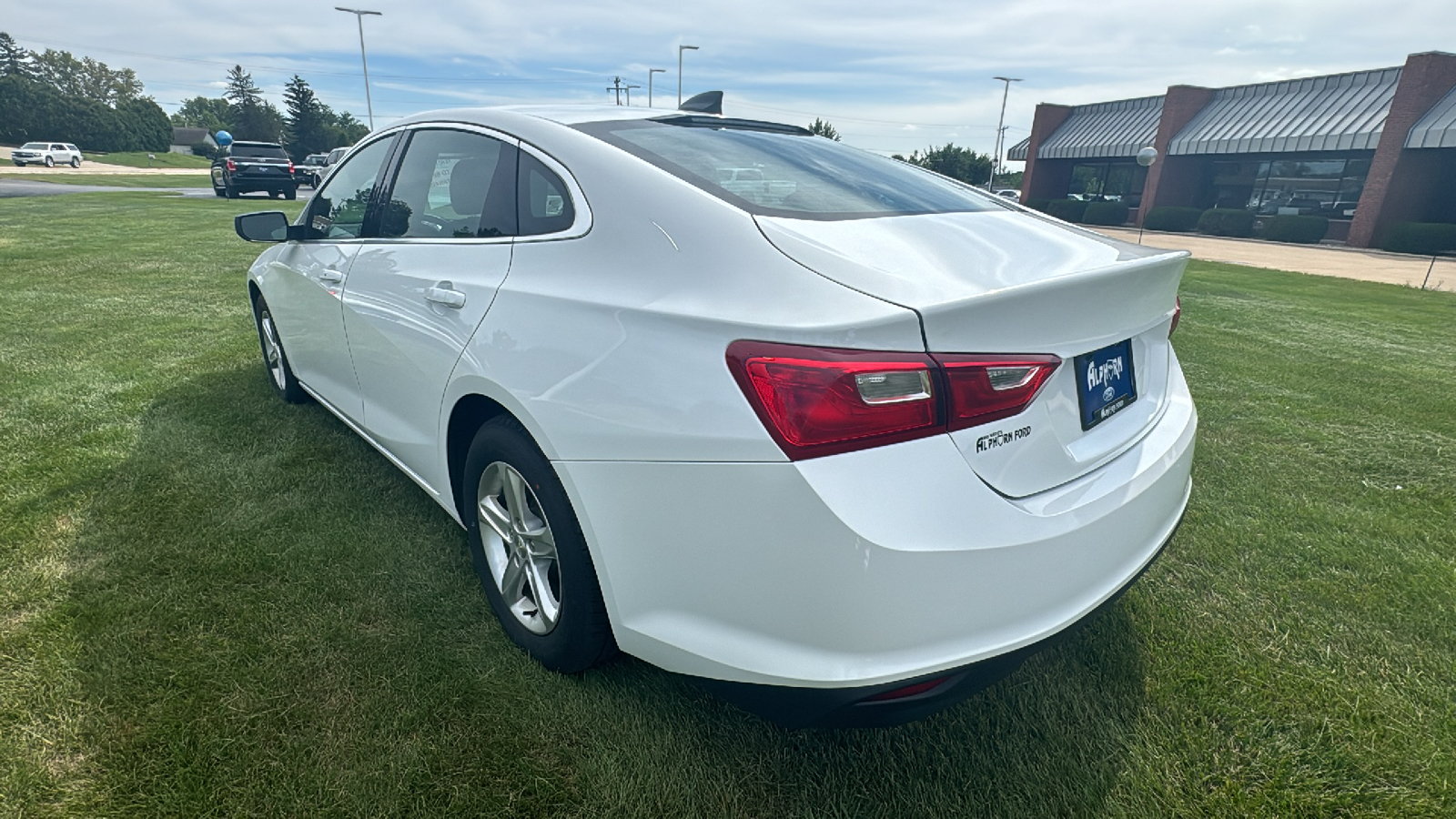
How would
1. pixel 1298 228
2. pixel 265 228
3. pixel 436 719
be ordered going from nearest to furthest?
pixel 436 719
pixel 265 228
pixel 1298 228

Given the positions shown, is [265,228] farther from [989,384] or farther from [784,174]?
[989,384]

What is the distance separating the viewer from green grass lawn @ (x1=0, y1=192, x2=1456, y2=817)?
1870mm

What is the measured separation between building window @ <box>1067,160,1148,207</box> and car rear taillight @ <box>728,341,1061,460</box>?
3814 cm

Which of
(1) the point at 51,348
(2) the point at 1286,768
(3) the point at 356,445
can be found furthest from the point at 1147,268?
(1) the point at 51,348

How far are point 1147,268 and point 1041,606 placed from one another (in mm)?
902

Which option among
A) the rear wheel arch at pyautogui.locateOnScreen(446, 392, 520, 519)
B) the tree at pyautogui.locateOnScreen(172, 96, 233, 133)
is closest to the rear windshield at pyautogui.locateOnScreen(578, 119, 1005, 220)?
the rear wheel arch at pyautogui.locateOnScreen(446, 392, 520, 519)

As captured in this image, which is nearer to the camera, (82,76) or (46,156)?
(46,156)

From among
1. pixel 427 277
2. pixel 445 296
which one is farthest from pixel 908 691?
pixel 427 277

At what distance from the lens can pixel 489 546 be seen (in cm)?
241

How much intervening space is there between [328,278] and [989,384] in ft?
9.19

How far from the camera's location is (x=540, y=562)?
2203 millimetres

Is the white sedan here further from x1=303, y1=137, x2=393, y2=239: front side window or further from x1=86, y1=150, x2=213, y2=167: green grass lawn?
x1=86, y1=150, x2=213, y2=167: green grass lawn

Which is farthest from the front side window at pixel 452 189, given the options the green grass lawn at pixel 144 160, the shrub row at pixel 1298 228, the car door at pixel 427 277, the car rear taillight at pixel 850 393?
the green grass lawn at pixel 144 160

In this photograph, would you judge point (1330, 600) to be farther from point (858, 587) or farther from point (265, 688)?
point (265, 688)
